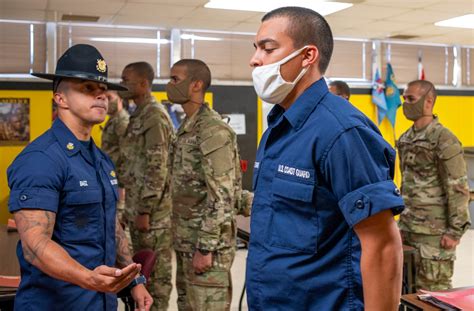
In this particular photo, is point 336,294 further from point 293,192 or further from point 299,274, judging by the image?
point 293,192

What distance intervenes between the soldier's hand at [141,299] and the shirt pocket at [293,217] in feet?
3.02

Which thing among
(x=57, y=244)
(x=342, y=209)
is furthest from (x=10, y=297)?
(x=342, y=209)

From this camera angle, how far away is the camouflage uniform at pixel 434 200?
3.51 metres

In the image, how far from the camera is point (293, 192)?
1399 mm

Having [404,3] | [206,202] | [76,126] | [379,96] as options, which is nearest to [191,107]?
[206,202]

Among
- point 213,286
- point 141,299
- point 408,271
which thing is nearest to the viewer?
point 141,299

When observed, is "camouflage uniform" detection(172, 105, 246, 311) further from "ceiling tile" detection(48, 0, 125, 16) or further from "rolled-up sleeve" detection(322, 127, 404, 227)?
"ceiling tile" detection(48, 0, 125, 16)

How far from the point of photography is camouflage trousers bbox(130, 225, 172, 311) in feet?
12.2

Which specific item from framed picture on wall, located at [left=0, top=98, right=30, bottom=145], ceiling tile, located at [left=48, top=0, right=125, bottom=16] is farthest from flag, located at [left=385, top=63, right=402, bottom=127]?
framed picture on wall, located at [left=0, top=98, right=30, bottom=145]

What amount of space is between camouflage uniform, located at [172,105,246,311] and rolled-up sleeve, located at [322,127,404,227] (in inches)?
63.2

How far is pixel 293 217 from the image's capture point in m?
1.42

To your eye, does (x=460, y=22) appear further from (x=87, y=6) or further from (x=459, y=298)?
(x=459, y=298)

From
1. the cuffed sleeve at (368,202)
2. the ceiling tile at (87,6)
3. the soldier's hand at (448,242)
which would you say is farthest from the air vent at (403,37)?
the cuffed sleeve at (368,202)

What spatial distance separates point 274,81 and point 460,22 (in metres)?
6.37
